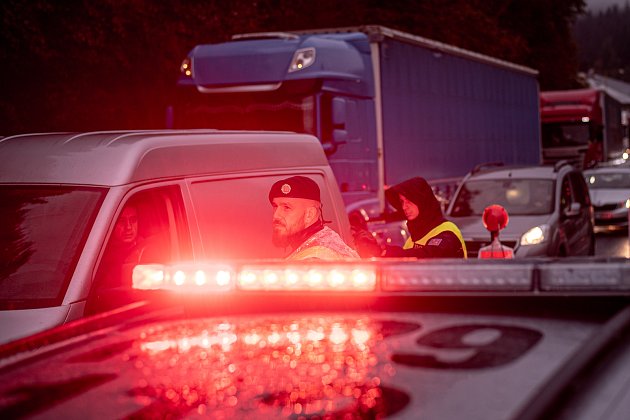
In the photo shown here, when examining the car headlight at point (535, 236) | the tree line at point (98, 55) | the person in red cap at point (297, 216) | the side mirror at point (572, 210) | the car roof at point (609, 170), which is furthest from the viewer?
the car roof at point (609, 170)

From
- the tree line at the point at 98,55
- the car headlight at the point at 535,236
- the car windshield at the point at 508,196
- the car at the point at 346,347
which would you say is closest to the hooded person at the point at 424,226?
the car at the point at 346,347

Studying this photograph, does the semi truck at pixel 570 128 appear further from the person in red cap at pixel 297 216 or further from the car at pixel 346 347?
the car at pixel 346 347

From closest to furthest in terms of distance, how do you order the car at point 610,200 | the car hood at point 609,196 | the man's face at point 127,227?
the man's face at point 127,227, the car at point 610,200, the car hood at point 609,196

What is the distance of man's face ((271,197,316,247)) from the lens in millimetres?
5422

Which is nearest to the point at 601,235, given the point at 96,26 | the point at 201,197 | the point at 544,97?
the point at 96,26

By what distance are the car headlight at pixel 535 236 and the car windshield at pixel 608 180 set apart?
39.7ft

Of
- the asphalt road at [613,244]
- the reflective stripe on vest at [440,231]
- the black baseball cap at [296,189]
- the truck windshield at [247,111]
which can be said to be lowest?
the asphalt road at [613,244]

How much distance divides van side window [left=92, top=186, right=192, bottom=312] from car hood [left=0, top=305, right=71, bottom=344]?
2.20 feet

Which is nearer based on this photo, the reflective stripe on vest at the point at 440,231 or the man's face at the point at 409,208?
the reflective stripe on vest at the point at 440,231

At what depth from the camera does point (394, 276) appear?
2648 millimetres

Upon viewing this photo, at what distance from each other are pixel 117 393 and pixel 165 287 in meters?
0.62

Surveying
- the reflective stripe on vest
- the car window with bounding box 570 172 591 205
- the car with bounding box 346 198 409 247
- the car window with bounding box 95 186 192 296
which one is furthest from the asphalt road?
the car window with bounding box 95 186 192 296

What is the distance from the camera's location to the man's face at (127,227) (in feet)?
18.7

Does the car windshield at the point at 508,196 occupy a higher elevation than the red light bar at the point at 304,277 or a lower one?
lower
